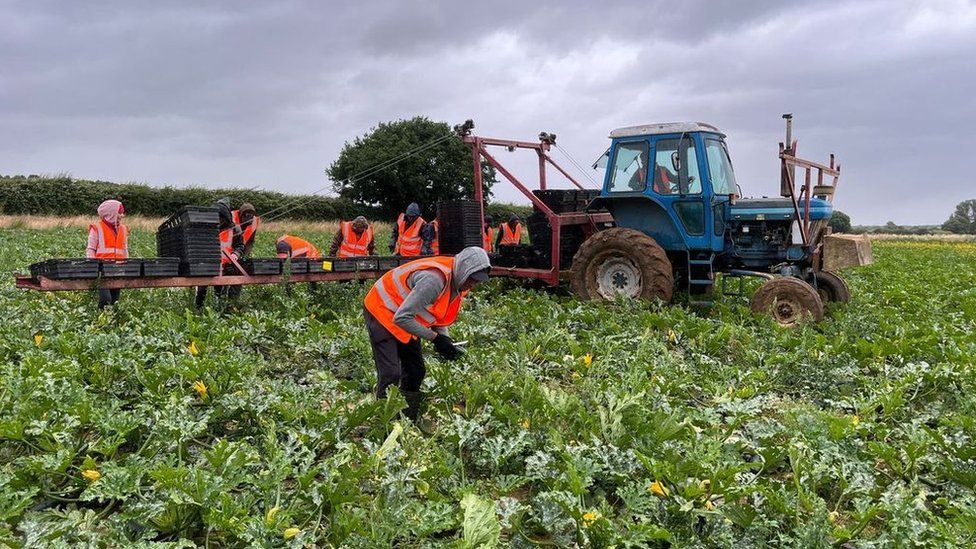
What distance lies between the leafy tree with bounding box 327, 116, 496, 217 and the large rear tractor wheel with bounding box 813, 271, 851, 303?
2972 centimetres

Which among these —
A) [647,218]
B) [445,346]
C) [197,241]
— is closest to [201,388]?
[445,346]

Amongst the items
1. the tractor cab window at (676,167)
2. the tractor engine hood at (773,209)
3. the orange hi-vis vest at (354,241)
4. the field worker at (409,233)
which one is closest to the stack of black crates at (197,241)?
the orange hi-vis vest at (354,241)

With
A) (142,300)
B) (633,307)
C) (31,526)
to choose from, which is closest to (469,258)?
(31,526)

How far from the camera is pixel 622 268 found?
920 cm

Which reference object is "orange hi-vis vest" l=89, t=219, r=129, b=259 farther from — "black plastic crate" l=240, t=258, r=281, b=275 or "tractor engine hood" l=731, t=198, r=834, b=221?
"tractor engine hood" l=731, t=198, r=834, b=221

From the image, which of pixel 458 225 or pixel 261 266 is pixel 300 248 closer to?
pixel 458 225

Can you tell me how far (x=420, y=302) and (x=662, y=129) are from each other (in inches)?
225

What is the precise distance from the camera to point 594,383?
5176mm

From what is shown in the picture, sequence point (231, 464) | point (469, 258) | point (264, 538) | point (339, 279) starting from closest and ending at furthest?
point (264, 538)
point (231, 464)
point (469, 258)
point (339, 279)

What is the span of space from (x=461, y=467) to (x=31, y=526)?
2.03m

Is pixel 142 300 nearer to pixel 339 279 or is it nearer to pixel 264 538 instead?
pixel 339 279

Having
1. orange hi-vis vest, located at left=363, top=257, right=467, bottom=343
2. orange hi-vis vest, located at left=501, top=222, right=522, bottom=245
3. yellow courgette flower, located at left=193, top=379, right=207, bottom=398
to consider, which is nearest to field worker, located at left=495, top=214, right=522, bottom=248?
orange hi-vis vest, located at left=501, top=222, right=522, bottom=245

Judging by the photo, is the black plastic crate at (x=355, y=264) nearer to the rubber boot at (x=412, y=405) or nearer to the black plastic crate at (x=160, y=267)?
the black plastic crate at (x=160, y=267)

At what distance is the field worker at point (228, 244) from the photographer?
869 centimetres
